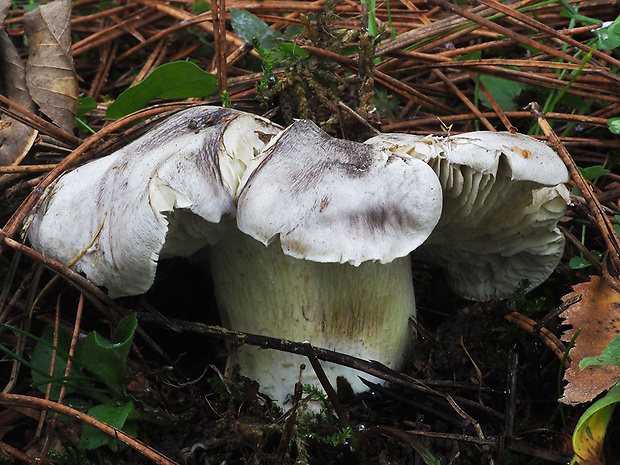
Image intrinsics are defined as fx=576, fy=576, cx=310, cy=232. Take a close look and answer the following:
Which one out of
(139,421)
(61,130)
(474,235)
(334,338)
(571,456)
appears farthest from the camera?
(61,130)

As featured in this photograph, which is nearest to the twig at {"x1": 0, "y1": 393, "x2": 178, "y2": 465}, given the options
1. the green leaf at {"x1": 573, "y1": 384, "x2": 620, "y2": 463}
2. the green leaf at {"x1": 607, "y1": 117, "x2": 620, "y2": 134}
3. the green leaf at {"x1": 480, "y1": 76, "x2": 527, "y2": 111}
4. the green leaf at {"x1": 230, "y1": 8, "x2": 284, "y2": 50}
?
the green leaf at {"x1": 573, "y1": 384, "x2": 620, "y2": 463}

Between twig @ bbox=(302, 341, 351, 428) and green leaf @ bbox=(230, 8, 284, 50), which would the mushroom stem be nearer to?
twig @ bbox=(302, 341, 351, 428)

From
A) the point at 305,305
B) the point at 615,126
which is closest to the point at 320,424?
the point at 305,305

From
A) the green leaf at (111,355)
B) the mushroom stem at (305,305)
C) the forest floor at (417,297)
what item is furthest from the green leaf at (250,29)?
the green leaf at (111,355)

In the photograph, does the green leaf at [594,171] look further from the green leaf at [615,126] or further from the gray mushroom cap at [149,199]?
the gray mushroom cap at [149,199]

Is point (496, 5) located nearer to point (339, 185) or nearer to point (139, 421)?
point (339, 185)

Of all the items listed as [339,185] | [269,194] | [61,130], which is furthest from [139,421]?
[61,130]
